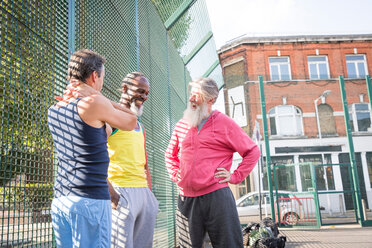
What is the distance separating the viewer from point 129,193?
228cm

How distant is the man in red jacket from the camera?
241 centimetres

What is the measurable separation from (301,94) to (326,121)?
92.6 inches

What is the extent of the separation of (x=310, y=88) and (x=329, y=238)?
48.5 feet

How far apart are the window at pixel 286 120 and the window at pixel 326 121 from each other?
4.15 ft

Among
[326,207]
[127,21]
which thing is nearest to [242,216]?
[326,207]

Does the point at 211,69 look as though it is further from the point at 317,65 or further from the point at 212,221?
the point at 317,65

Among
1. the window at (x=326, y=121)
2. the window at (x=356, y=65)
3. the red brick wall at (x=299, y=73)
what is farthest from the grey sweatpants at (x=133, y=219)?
the window at (x=356, y=65)

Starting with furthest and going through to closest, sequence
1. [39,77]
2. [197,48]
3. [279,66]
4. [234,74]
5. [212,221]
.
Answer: [234,74] < [279,66] < [197,48] < [212,221] < [39,77]

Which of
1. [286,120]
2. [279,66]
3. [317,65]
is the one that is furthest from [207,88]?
[317,65]

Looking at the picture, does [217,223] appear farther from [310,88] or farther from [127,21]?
[310,88]

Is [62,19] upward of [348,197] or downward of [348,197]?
upward

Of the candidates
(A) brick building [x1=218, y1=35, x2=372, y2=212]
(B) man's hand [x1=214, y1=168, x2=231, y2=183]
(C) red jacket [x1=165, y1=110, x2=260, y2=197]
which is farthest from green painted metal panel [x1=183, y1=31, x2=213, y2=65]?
(A) brick building [x1=218, y1=35, x2=372, y2=212]

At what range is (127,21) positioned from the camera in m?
4.31

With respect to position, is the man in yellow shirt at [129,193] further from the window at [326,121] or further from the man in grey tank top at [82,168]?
the window at [326,121]
